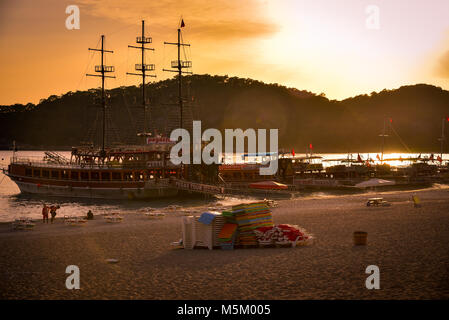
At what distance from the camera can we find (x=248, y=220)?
20.8 meters

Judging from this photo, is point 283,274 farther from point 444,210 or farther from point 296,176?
point 296,176

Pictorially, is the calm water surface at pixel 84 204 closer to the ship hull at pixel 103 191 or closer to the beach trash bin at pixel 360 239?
the ship hull at pixel 103 191

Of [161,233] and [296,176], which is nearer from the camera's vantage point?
[161,233]

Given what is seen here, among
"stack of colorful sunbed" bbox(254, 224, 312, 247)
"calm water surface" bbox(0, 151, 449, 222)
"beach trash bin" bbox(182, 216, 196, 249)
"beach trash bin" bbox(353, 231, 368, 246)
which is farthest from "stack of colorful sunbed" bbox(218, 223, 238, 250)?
"calm water surface" bbox(0, 151, 449, 222)

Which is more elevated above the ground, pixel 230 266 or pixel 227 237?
pixel 227 237

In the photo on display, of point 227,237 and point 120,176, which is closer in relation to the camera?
point 227,237

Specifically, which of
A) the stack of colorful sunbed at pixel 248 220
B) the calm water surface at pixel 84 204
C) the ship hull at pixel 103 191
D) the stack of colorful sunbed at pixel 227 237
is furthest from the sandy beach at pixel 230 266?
the ship hull at pixel 103 191

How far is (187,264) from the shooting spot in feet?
57.8

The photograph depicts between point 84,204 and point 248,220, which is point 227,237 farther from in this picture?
point 84,204

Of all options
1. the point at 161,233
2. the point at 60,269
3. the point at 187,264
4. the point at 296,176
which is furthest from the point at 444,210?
the point at 296,176

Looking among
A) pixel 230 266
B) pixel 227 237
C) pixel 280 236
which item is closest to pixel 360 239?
pixel 280 236

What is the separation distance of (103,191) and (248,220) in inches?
1794

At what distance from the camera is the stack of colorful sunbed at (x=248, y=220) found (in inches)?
810
